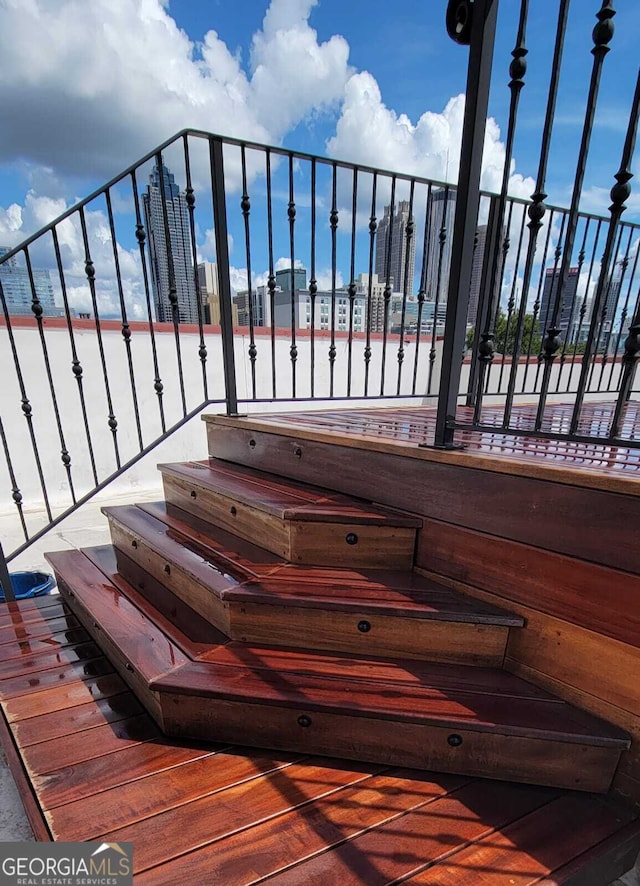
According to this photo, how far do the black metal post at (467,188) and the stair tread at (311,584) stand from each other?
481 mm

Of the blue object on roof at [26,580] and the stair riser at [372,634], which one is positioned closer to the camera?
the stair riser at [372,634]

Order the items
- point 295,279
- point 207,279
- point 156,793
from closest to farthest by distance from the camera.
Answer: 1. point 156,793
2. point 207,279
3. point 295,279

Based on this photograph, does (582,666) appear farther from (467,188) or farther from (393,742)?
(467,188)

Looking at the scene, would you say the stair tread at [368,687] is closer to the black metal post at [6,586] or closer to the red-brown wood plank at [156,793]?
the red-brown wood plank at [156,793]

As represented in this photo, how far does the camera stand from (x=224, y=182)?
194 cm

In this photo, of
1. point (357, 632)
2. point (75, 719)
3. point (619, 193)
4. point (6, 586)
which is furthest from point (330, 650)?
point (6, 586)

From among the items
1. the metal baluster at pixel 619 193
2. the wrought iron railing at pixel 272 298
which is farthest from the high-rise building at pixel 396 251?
the metal baluster at pixel 619 193

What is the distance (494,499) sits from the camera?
114 cm

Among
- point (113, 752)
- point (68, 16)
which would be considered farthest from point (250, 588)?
point (68, 16)

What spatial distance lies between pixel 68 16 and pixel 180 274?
4.07 meters

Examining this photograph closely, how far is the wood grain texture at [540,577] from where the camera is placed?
0.93 meters

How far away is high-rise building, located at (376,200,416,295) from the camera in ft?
A: 8.29

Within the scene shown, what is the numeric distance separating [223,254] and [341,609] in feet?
5.85

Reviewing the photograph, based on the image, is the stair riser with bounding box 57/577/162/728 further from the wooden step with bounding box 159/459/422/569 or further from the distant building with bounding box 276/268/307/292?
the distant building with bounding box 276/268/307/292
